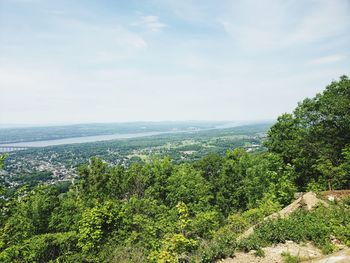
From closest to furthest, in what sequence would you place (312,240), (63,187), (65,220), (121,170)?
(312,240) < (65,220) < (121,170) < (63,187)

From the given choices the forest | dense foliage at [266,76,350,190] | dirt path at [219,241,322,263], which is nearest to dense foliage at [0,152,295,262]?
the forest

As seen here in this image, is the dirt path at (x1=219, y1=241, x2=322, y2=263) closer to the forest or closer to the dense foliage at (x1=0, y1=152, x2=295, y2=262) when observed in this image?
the forest

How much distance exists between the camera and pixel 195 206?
2381 cm

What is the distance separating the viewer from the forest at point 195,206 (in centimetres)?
983

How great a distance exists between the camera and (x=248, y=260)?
333 inches

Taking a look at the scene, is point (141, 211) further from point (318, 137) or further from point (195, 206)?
point (318, 137)

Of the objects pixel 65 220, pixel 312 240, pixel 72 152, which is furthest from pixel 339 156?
pixel 72 152

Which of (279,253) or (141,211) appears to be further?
(141,211)

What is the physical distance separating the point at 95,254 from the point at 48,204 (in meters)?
10.4

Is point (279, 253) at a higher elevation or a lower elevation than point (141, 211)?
higher

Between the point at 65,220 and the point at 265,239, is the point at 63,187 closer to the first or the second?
the point at 65,220

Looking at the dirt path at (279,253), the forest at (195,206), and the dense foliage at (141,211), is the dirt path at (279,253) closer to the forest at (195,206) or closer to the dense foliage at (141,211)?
the forest at (195,206)

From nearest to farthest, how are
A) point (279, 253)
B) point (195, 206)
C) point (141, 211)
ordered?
point (279, 253) < point (141, 211) < point (195, 206)

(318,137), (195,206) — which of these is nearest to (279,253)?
(195,206)
